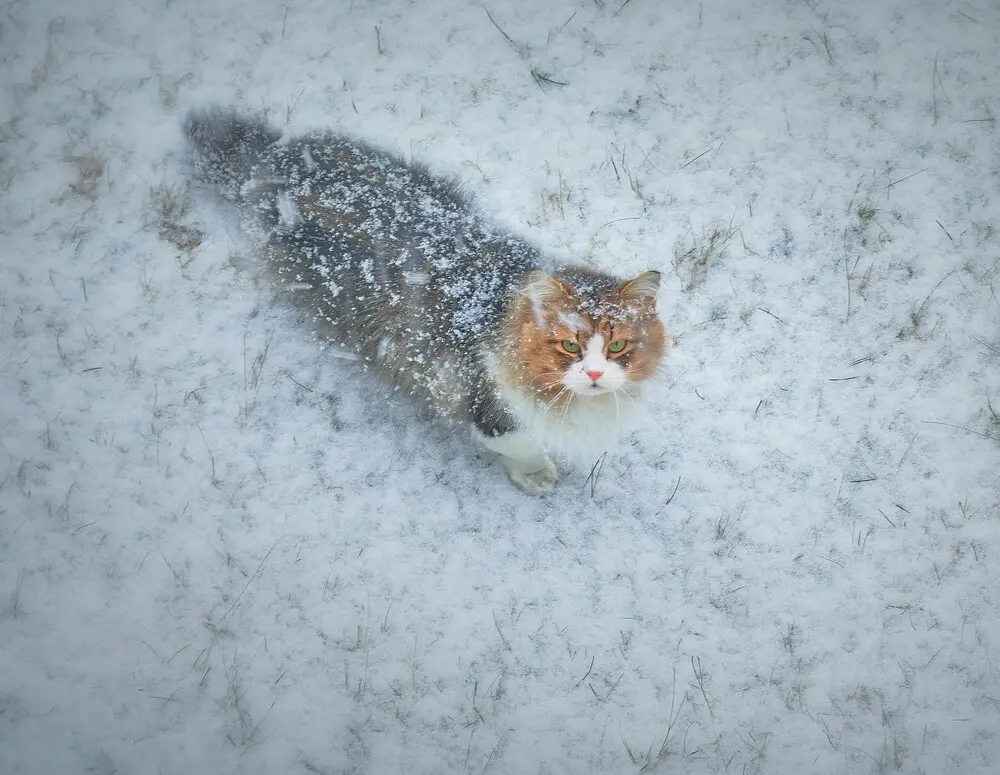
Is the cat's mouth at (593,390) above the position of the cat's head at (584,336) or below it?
below

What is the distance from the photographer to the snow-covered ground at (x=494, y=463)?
3.46 m

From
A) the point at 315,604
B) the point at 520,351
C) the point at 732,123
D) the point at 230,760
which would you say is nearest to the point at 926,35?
the point at 732,123

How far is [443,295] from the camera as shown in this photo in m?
3.38

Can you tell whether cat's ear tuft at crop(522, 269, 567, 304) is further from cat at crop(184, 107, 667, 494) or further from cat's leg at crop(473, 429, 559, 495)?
cat's leg at crop(473, 429, 559, 495)

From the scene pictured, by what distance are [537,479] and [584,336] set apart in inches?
49.9

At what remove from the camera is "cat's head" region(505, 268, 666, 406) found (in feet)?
9.34

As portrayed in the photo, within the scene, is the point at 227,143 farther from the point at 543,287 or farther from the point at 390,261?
the point at 543,287

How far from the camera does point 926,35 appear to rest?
4.31 metres

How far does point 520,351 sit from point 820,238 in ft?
8.07

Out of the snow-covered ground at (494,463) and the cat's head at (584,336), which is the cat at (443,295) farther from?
the snow-covered ground at (494,463)

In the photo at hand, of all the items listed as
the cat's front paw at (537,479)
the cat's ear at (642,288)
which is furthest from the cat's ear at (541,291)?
the cat's front paw at (537,479)

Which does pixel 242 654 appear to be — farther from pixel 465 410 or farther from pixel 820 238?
pixel 820 238

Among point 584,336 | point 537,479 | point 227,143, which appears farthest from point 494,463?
point 227,143

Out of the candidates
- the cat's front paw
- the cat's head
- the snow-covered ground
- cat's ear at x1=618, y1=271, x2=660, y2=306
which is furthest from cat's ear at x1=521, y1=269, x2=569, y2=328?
the snow-covered ground
